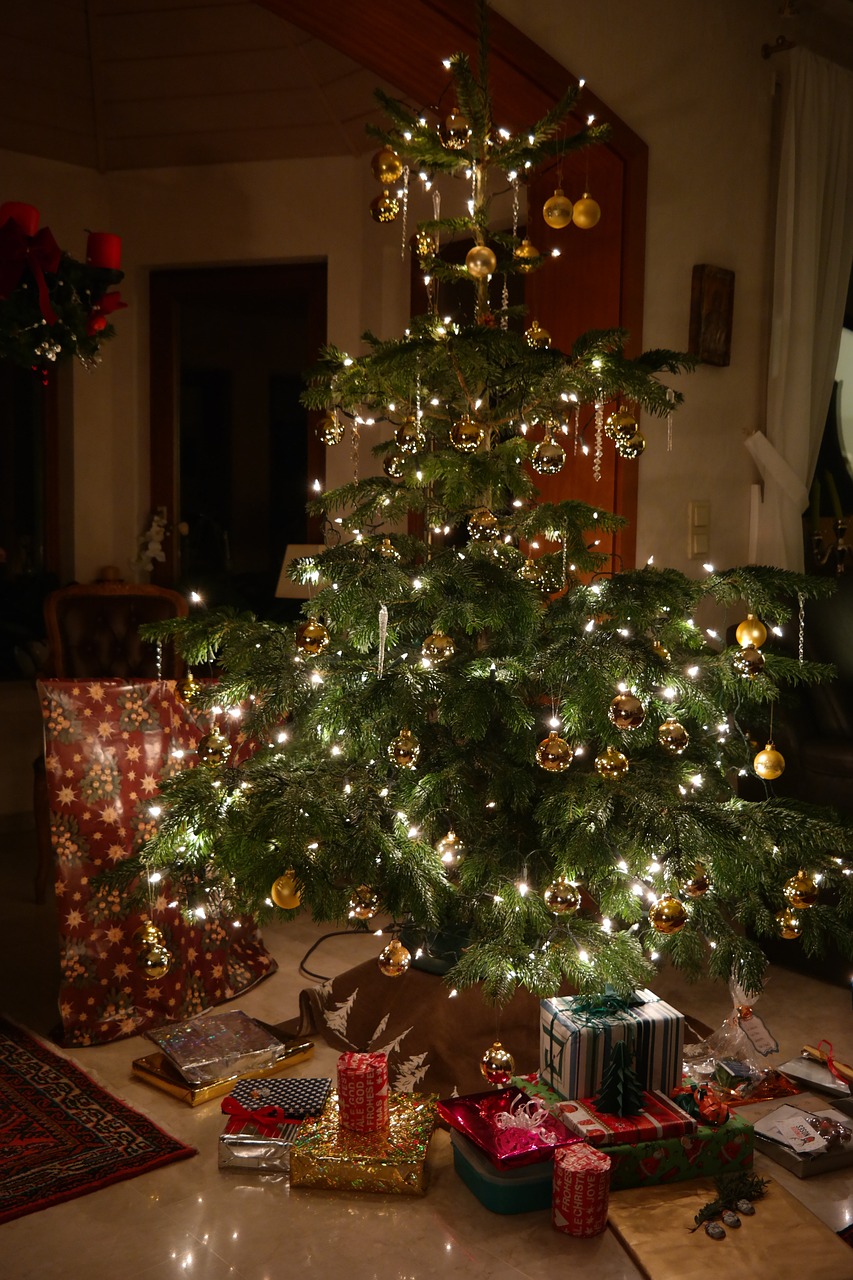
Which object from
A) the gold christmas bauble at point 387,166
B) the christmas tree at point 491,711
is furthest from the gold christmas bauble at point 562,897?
the gold christmas bauble at point 387,166

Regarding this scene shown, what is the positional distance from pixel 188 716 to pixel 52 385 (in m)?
2.47

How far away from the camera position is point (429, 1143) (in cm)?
224

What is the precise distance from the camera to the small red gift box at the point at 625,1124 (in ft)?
Result: 6.87

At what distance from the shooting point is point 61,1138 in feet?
7.38

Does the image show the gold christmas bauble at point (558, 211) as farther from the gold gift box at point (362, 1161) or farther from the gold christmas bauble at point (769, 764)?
the gold gift box at point (362, 1161)

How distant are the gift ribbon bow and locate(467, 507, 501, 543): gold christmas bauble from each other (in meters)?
1.20

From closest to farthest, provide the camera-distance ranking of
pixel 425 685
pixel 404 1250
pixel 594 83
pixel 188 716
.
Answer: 1. pixel 404 1250
2. pixel 425 685
3. pixel 188 716
4. pixel 594 83

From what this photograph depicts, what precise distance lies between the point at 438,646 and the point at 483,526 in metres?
0.28

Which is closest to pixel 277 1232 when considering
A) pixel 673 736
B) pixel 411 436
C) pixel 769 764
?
pixel 673 736

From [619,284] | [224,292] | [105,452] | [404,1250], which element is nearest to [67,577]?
[105,452]

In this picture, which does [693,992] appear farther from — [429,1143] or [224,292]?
[224,292]

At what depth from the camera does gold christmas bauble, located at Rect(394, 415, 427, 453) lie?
Answer: 2.37m

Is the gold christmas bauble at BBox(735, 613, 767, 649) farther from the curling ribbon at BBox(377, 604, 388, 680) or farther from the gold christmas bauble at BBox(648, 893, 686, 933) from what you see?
the curling ribbon at BBox(377, 604, 388, 680)

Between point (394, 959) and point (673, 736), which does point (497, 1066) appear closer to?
point (394, 959)
